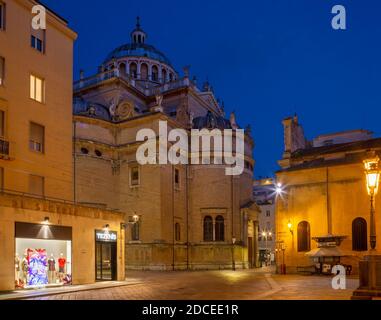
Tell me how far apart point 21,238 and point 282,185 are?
22786mm

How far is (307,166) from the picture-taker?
3969 cm

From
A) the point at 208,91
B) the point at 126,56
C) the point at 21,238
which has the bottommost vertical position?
the point at 21,238

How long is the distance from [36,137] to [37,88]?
113 inches

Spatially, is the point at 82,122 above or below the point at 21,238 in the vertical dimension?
above

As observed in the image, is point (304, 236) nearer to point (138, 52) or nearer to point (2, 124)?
point (2, 124)

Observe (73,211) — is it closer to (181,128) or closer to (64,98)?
(64,98)

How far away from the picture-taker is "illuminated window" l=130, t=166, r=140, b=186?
1996 inches

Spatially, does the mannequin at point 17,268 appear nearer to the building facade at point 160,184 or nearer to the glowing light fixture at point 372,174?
the glowing light fixture at point 372,174

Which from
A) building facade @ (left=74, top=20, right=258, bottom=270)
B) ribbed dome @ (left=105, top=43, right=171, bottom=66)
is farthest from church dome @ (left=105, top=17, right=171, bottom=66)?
building facade @ (left=74, top=20, right=258, bottom=270)

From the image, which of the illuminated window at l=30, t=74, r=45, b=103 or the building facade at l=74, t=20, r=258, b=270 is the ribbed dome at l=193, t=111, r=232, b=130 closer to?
the building facade at l=74, t=20, r=258, b=270

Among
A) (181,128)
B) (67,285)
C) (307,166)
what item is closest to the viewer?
(67,285)

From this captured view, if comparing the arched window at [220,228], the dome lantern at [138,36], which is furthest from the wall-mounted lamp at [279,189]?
the dome lantern at [138,36]

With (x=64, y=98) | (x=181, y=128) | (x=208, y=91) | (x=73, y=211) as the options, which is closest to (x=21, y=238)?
(x=73, y=211)

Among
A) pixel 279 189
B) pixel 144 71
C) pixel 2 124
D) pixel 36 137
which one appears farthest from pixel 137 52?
pixel 2 124
